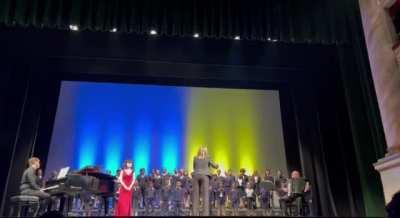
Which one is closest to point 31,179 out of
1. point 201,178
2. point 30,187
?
point 30,187

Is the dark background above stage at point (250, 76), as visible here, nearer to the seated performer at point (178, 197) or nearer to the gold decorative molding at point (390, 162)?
the seated performer at point (178, 197)

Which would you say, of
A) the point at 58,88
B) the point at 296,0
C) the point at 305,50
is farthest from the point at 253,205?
the point at 58,88

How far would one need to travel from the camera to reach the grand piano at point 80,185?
20.3 feet

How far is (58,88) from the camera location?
346 inches

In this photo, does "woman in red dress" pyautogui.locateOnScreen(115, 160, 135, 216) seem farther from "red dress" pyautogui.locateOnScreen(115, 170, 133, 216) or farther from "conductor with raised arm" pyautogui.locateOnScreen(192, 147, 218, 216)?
"conductor with raised arm" pyautogui.locateOnScreen(192, 147, 218, 216)

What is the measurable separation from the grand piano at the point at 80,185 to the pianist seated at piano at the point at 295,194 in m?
3.41

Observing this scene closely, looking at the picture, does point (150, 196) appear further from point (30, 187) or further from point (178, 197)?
point (30, 187)

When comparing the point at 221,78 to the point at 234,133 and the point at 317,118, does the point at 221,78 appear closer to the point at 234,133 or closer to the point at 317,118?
the point at 234,133

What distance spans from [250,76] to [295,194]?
2.94m

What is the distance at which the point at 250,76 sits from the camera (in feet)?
29.7

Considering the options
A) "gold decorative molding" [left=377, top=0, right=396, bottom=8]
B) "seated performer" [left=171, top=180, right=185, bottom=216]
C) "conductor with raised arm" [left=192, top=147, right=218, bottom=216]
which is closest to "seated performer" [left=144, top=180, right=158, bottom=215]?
"seated performer" [left=171, top=180, right=185, bottom=216]

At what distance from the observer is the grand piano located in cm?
619

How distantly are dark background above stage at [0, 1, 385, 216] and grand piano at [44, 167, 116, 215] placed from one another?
1488 millimetres

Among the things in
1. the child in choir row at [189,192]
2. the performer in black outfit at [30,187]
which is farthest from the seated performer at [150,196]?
the performer in black outfit at [30,187]
